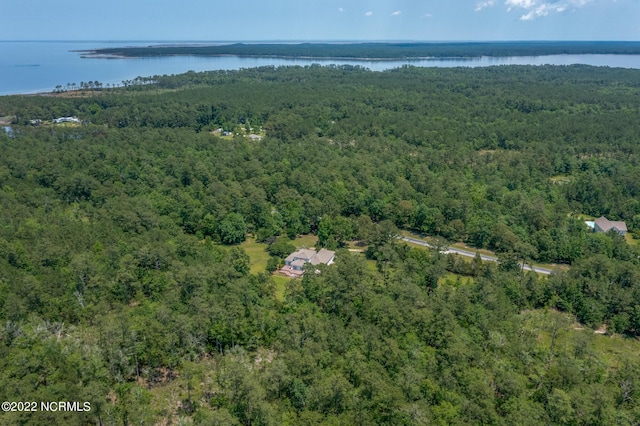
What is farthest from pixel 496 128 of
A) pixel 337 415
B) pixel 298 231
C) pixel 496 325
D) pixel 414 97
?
pixel 337 415

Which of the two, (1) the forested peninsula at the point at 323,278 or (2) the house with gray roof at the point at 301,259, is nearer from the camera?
(1) the forested peninsula at the point at 323,278

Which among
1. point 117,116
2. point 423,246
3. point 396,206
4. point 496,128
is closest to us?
point 423,246

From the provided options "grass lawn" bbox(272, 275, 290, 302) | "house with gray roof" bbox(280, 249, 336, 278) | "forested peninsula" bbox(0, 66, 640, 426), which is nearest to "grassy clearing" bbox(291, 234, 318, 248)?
"forested peninsula" bbox(0, 66, 640, 426)

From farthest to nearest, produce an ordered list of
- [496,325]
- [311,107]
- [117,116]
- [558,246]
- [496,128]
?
[311,107] → [117,116] → [496,128] → [558,246] → [496,325]

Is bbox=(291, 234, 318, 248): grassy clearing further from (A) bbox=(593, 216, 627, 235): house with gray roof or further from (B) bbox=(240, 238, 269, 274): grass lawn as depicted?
(A) bbox=(593, 216, 627, 235): house with gray roof

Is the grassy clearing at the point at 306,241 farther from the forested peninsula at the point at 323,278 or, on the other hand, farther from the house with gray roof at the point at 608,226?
the house with gray roof at the point at 608,226

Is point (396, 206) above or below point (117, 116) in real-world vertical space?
below

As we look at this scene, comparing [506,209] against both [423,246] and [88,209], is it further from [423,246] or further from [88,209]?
[88,209]

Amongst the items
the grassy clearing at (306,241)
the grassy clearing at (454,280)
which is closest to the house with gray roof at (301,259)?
the grassy clearing at (306,241)

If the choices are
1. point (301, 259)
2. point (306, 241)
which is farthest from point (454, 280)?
point (306, 241)
